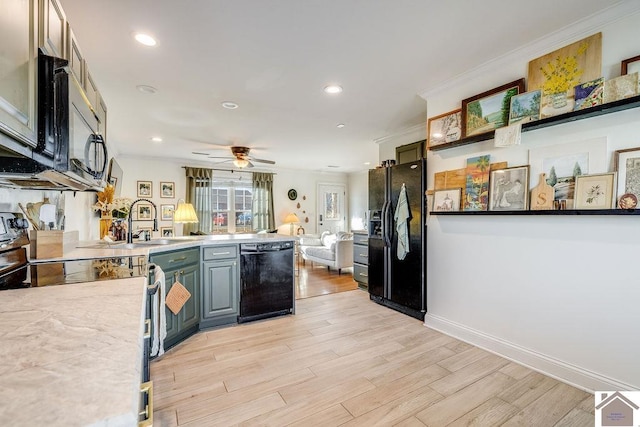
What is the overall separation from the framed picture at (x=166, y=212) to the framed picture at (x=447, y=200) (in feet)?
18.4

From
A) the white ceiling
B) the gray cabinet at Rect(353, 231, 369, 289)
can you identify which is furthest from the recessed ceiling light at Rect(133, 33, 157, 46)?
the gray cabinet at Rect(353, 231, 369, 289)

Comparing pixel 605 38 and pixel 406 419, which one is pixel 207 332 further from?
pixel 605 38

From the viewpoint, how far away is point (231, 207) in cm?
710

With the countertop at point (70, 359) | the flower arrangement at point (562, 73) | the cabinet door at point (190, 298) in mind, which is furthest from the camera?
the cabinet door at point (190, 298)

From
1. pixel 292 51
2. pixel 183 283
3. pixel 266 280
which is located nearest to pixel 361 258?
pixel 266 280

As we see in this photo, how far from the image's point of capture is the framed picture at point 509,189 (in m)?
2.16

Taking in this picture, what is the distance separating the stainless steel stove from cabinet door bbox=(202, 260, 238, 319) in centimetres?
109

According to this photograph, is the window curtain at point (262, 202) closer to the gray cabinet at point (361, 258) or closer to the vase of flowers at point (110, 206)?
the gray cabinet at point (361, 258)

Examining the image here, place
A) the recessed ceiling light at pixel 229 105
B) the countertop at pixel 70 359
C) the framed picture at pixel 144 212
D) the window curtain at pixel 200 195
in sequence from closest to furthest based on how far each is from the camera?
the countertop at pixel 70 359
the recessed ceiling light at pixel 229 105
the framed picture at pixel 144 212
the window curtain at pixel 200 195

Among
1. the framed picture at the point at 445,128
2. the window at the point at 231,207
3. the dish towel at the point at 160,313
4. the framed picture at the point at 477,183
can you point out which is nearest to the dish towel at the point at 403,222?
the framed picture at the point at 445,128

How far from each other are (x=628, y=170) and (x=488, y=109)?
40.1 inches

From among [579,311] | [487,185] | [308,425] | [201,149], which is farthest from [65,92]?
[201,149]

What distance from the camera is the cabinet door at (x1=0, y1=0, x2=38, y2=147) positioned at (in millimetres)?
807

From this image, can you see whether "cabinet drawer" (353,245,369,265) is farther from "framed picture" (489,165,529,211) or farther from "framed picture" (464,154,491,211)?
"framed picture" (489,165,529,211)
